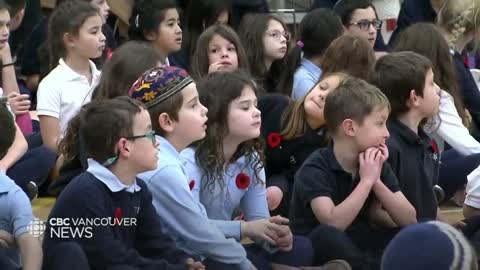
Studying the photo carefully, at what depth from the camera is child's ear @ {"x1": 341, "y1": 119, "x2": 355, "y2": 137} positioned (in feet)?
15.1

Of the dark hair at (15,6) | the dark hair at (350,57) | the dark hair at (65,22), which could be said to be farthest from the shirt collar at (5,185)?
the dark hair at (15,6)

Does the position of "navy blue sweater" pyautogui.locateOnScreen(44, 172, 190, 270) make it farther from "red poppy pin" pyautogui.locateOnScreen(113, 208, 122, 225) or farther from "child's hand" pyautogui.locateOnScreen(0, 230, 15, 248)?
"child's hand" pyautogui.locateOnScreen(0, 230, 15, 248)

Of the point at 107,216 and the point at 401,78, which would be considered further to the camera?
the point at 401,78

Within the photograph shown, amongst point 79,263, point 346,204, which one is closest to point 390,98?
point 346,204

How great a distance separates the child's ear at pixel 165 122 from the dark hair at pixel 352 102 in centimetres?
73

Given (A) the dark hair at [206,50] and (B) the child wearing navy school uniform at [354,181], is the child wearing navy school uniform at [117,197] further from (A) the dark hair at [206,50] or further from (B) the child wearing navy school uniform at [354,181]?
(A) the dark hair at [206,50]

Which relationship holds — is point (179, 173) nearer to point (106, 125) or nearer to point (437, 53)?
point (106, 125)

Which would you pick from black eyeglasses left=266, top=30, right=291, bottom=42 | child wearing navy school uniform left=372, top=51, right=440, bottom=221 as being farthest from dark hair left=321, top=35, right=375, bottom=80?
black eyeglasses left=266, top=30, right=291, bottom=42

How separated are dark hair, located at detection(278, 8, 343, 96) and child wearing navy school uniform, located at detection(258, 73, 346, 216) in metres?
0.73

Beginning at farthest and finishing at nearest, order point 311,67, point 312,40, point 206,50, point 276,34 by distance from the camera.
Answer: point 276,34 → point 312,40 → point 311,67 → point 206,50

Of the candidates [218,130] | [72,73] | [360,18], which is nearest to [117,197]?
[218,130]

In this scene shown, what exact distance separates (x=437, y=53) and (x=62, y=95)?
6.21 ft

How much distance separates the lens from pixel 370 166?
448 centimetres

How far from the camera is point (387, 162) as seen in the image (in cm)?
478
